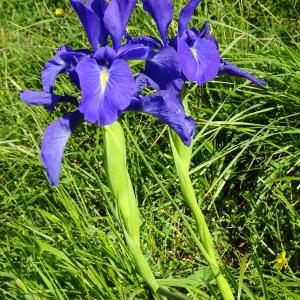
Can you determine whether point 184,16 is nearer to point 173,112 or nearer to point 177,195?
point 173,112

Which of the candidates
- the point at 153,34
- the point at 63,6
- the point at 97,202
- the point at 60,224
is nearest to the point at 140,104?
the point at 60,224

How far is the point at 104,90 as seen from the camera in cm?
88

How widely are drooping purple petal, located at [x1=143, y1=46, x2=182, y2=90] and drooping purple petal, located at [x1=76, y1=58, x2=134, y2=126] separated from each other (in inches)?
2.4

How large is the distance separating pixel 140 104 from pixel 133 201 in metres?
0.18

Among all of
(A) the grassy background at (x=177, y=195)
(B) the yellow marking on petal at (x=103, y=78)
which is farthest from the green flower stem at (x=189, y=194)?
(A) the grassy background at (x=177, y=195)

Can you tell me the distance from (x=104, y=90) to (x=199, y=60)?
186 mm

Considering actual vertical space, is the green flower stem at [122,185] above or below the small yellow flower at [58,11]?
above

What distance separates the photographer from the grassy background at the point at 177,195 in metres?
1.42

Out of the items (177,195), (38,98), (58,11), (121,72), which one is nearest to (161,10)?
(121,72)

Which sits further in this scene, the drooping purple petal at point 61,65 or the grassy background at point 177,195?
the grassy background at point 177,195

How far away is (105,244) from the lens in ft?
4.59

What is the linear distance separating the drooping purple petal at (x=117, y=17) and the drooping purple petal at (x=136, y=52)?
0.08ft

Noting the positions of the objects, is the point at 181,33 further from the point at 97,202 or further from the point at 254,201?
the point at 97,202

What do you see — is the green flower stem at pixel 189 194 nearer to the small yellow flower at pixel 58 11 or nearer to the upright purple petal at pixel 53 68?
the upright purple petal at pixel 53 68
